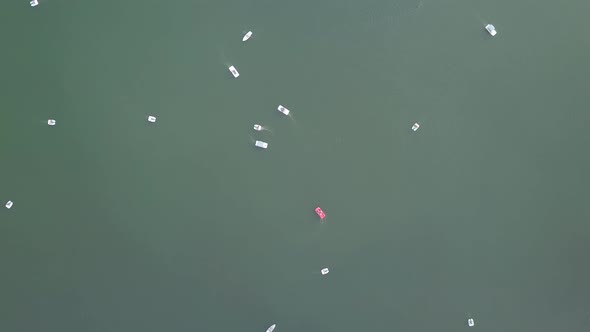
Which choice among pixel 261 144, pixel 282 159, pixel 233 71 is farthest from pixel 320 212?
pixel 233 71

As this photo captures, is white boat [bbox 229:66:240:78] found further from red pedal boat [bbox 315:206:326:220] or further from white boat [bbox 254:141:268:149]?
red pedal boat [bbox 315:206:326:220]

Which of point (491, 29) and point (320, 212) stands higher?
point (491, 29)

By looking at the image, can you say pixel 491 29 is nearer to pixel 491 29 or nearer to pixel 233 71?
pixel 491 29

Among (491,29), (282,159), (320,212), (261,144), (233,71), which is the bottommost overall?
(320,212)

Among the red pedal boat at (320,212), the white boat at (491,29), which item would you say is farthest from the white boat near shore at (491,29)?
the red pedal boat at (320,212)

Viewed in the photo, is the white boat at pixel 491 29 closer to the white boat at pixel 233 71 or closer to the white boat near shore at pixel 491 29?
the white boat near shore at pixel 491 29

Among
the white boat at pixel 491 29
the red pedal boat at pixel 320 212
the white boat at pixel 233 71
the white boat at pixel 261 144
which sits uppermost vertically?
the white boat at pixel 491 29

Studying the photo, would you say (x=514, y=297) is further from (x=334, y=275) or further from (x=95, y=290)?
(x=95, y=290)

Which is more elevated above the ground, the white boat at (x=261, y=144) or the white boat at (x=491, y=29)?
the white boat at (x=491, y=29)

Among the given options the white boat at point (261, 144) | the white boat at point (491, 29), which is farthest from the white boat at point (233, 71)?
the white boat at point (491, 29)
